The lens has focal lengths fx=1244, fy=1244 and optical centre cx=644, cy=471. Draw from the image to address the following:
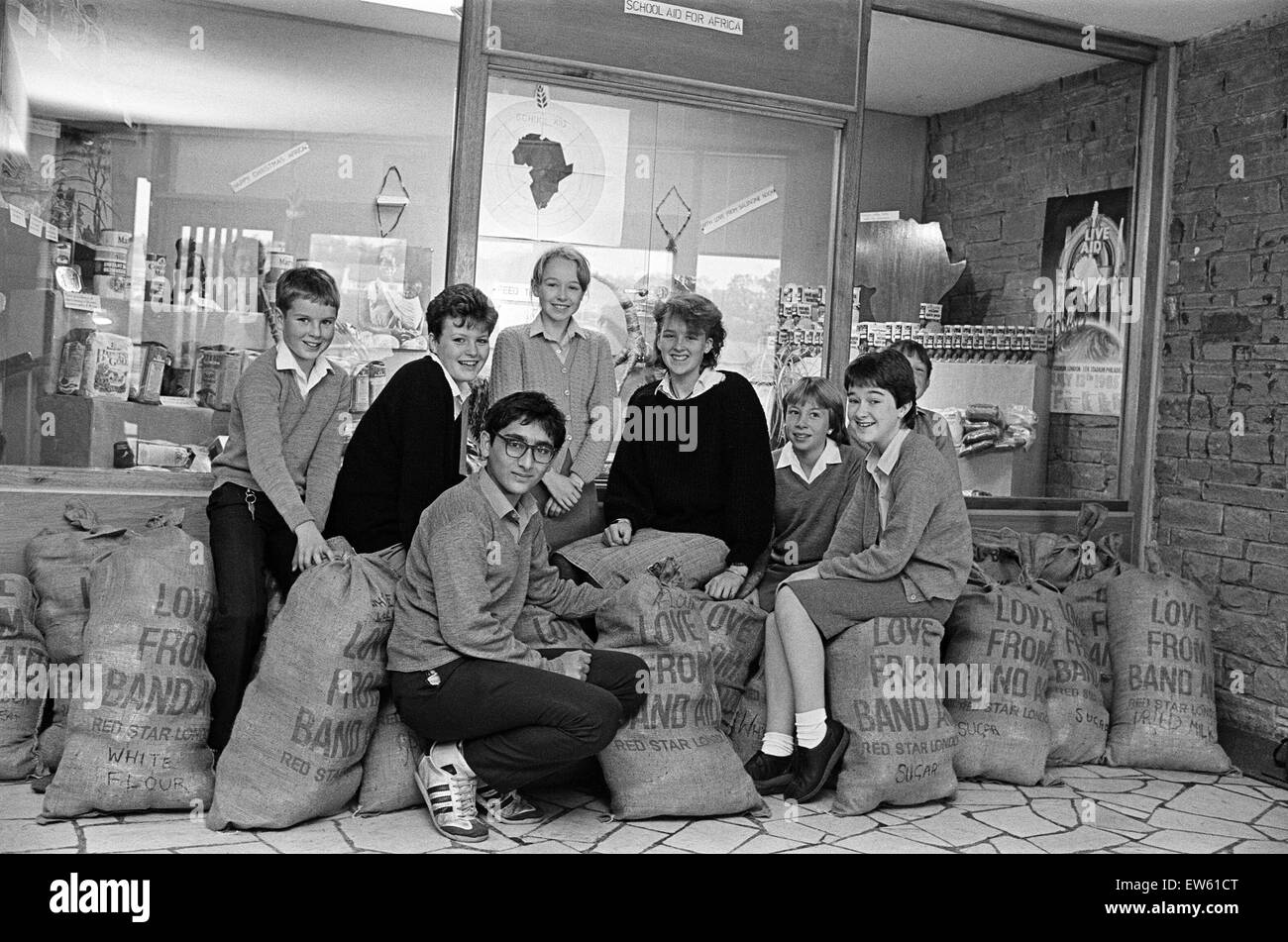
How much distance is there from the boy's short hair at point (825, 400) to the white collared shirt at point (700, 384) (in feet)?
0.95

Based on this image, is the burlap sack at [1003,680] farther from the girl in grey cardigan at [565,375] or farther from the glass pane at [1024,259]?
the glass pane at [1024,259]

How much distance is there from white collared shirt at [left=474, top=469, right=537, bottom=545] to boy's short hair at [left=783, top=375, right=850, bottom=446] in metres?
1.27

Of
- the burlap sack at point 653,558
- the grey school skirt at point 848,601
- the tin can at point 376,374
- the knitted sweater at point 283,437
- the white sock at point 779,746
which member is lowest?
the white sock at point 779,746

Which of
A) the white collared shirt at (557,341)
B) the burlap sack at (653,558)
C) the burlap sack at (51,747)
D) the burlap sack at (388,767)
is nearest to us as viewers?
the burlap sack at (388,767)

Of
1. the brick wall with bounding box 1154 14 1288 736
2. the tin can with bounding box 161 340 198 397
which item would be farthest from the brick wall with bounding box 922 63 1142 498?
the tin can with bounding box 161 340 198 397

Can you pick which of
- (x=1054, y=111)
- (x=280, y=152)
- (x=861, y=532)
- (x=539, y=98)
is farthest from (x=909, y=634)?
(x=1054, y=111)

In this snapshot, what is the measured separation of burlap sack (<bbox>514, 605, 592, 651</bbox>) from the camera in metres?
3.67

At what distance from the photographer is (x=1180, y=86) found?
223 inches

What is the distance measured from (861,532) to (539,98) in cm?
205

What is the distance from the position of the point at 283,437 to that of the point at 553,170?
1.58 metres

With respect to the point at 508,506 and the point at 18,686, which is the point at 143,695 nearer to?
the point at 18,686


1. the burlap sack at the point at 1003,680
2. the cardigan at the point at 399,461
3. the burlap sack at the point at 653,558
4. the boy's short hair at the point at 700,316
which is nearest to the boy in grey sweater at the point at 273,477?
the cardigan at the point at 399,461

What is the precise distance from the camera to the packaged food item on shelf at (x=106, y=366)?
4.21m

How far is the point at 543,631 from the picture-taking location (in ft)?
12.1
